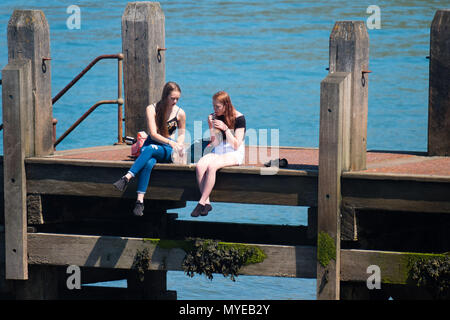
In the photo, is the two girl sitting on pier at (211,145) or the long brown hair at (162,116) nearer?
the two girl sitting on pier at (211,145)

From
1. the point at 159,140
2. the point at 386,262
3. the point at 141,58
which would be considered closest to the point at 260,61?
the point at 141,58

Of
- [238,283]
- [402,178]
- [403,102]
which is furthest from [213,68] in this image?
[402,178]

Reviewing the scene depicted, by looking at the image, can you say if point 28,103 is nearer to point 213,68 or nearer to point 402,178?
point 402,178

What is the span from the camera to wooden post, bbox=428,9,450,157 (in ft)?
28.0

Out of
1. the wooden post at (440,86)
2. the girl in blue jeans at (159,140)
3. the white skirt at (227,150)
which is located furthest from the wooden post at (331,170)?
the wooden post at (440,86)

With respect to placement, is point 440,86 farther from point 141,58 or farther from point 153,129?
point 141,58

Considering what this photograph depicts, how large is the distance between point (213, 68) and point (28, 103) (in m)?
37.1

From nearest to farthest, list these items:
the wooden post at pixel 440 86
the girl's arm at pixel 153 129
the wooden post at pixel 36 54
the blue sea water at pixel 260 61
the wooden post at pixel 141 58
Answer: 1. the girl's arm at pixel 153 129
2. the wooden post at pixel 36 54
3. the wooden post at pixel 440 86
4. the wooden post at pixel 141 58
5. the blue sea water at pixel 260 61

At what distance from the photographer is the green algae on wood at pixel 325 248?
281 inches

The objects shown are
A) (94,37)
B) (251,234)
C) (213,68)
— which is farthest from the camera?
(94,37)

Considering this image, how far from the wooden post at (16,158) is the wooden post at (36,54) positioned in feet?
0.43

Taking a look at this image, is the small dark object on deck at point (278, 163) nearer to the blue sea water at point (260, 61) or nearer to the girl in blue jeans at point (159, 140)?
the girl in blue jeans at point (159, 140)

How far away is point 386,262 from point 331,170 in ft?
3.00

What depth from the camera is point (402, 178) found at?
6.90m
